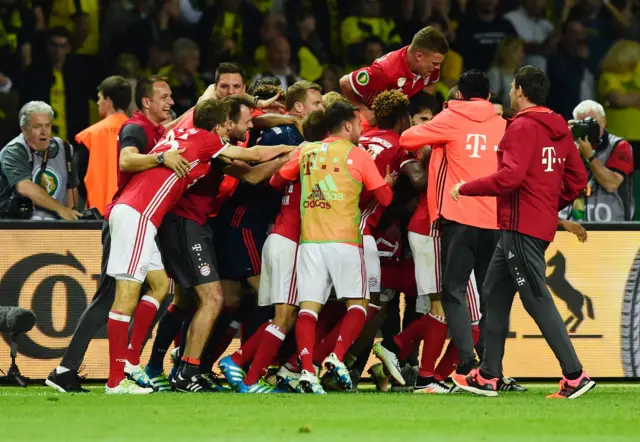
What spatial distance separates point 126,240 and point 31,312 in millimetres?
1570

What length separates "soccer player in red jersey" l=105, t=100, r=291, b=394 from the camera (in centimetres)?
878

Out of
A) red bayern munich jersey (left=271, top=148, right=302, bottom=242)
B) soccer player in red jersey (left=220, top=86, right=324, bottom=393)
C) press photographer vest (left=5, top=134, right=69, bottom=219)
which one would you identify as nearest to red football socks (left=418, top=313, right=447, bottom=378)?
soccer player in red jersey (left=220, top=86, right=324, bottom=393)

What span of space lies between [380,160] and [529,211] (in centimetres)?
147

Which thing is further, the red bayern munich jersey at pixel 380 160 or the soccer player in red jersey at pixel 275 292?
the red bayern munich jersey at pixel 380 160

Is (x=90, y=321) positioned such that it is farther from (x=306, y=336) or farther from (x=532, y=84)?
(x=532, y=84)

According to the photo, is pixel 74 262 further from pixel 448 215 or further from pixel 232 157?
pixel 448 215

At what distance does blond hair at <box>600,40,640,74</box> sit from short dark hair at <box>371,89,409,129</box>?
6033mm

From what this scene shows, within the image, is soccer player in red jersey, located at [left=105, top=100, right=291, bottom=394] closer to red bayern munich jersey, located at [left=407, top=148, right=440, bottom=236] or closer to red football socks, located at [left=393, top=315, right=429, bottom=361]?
red bayern munich jersey, located at [left=407, top=148, right=440, bottom=236]

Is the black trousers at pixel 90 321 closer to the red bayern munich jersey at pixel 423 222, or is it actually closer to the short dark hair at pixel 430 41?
the red bayern munich jersey at pixel 423 222

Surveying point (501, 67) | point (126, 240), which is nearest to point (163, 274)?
point (126, 240)

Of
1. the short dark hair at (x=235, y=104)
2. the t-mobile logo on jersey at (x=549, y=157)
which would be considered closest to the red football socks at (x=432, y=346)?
the t-mobile logo on jersey at (x=549, y=157)

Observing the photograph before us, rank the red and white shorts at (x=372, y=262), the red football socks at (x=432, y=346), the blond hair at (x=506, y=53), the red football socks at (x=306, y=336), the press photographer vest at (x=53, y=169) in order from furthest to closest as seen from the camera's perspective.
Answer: the blond hair at (x=506, y=53)
the press photographer vest at (x=53, y=169)
the red and white shorts at (x=372, y=262)
the red football socks at (x=432, y=346)
the red football socks at (x=306, y=336)

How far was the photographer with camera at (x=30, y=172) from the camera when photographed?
36.0 ft

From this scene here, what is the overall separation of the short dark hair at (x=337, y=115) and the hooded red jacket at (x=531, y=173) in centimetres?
117
